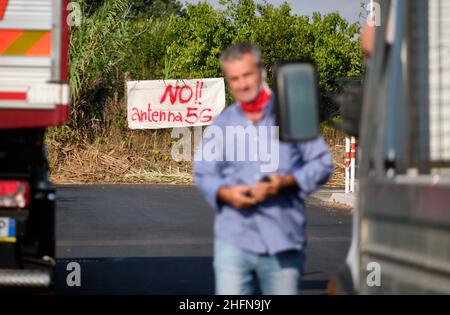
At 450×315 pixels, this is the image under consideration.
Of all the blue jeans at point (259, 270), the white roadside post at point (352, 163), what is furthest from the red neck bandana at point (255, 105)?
the white roadside post at point (352, 163)

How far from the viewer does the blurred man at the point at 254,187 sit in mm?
5281

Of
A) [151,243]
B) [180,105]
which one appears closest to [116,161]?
[180,105]

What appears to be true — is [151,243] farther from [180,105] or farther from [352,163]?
[180,105]

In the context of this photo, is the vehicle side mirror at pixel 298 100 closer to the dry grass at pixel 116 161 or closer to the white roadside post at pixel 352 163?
the white roadside post at pixel 352 163

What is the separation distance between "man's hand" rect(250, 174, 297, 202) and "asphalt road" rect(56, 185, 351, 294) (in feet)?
19.2

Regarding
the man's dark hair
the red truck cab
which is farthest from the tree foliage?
the man's dark hair

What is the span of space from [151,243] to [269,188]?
10.7 m

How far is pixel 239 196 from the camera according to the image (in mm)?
5207

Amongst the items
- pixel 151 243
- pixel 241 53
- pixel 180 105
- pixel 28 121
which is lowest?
pixel 151 243

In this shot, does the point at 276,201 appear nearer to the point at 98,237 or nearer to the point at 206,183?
the point at 206,183

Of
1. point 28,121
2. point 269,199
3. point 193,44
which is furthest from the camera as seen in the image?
point 193,44

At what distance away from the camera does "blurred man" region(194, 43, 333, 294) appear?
208 inches

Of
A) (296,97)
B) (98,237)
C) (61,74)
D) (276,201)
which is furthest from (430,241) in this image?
(98,237)

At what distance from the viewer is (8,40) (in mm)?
7750
